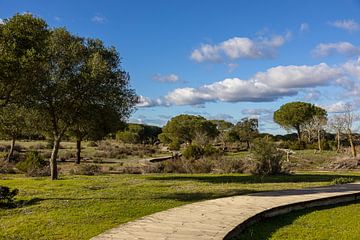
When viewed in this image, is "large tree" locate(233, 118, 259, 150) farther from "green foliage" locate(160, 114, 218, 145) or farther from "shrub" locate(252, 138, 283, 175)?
"shrub" locate(252, 138, 283, 175)

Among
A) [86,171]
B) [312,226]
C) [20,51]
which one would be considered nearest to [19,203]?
[20,51]

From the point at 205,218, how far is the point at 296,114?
232ft

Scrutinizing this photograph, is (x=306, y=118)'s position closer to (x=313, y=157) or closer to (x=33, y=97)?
(x=313, y=157)

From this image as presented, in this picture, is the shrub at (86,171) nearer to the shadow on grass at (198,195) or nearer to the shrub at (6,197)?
the shadow on grass at (198,195)

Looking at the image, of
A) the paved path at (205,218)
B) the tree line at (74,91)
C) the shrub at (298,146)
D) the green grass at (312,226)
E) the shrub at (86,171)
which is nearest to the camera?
the paved path at (205,218)

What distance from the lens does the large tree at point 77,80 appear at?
21.2m

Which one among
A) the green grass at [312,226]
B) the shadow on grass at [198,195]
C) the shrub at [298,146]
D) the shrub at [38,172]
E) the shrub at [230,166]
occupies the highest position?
the shrub at [298,146]

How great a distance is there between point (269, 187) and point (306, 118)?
6123cm

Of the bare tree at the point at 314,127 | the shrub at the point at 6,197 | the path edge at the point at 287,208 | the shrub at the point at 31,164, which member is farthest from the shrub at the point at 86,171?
the bare tree at the point at 314,127

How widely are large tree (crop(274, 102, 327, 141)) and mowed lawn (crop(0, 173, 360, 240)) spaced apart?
59267 mm

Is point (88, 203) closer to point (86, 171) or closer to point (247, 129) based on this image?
point (86, 171)

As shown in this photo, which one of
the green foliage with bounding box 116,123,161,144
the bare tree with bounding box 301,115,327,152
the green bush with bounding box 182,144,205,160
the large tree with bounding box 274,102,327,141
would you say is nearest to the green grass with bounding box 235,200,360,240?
the green bush with bounding box 182,144,205,160

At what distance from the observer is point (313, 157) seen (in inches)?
1686

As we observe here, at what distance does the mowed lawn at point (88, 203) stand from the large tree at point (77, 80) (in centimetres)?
413
